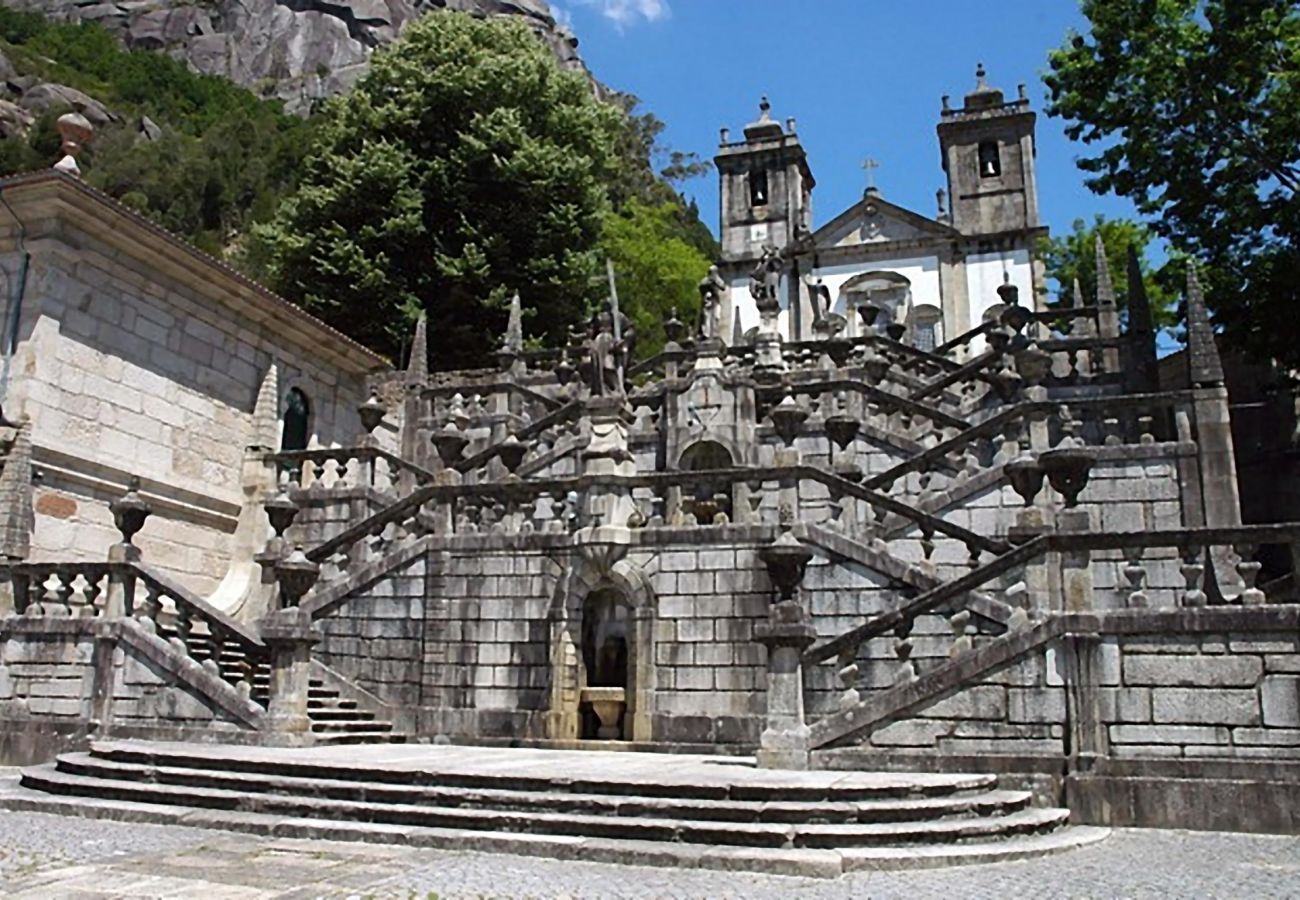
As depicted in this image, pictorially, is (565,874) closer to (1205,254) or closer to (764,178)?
(1205,254)

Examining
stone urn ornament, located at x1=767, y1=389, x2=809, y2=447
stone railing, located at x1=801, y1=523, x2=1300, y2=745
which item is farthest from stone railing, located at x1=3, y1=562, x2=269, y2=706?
stone urn ornament, located at x1=767, y1=389, x2=809, y2=447

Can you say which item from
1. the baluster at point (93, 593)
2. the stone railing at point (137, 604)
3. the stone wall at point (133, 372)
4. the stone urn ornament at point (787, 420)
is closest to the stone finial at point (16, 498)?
the stone wall at point (133, 372)

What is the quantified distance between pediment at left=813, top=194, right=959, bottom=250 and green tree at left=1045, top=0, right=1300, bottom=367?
769 inches

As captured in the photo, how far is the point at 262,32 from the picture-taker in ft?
313

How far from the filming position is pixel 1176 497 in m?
15.6

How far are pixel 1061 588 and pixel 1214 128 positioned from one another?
1447 cm

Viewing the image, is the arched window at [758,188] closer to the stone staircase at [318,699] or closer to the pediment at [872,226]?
the pediment at [872,226]

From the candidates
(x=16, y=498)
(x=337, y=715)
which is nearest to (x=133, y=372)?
(x=16, y=498)

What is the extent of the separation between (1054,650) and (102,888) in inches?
318

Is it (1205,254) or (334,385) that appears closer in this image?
(1205,254)

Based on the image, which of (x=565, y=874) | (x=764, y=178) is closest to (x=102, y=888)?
(x=565, y=874)

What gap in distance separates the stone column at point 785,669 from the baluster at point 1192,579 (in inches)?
140

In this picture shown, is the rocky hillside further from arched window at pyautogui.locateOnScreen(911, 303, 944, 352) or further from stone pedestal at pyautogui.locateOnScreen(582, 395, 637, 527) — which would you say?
stone pedestal at pyautogui.locateOnScreen(582, 395, 637, 527)

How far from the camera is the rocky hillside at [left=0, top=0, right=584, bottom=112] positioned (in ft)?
298
